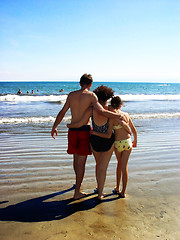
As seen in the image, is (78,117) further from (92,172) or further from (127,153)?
(92,172)

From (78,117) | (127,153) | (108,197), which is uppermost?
(78,117)

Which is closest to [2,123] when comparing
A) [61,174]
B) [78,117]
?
[61,174]

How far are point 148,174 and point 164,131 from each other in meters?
4.64

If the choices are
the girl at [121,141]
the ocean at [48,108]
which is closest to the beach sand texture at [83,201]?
the girl at [121,141]

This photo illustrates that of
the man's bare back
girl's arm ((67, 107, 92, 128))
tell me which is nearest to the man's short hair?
the man's bare back

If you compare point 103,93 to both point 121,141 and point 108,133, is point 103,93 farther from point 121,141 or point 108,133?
point 121,141

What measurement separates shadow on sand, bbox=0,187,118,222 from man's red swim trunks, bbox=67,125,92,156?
2.36 ft

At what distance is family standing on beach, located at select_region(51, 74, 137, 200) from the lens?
3564 mm

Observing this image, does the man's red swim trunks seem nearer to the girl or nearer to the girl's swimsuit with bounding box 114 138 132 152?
the girl

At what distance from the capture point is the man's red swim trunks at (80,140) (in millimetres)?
3664

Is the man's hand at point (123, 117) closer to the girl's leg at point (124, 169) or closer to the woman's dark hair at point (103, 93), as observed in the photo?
the woman's dark hair at point (103, 93)

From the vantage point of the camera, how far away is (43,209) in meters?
3.22

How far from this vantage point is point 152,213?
10.3 feet

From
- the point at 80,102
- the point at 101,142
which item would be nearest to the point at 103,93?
the point at 80,102
